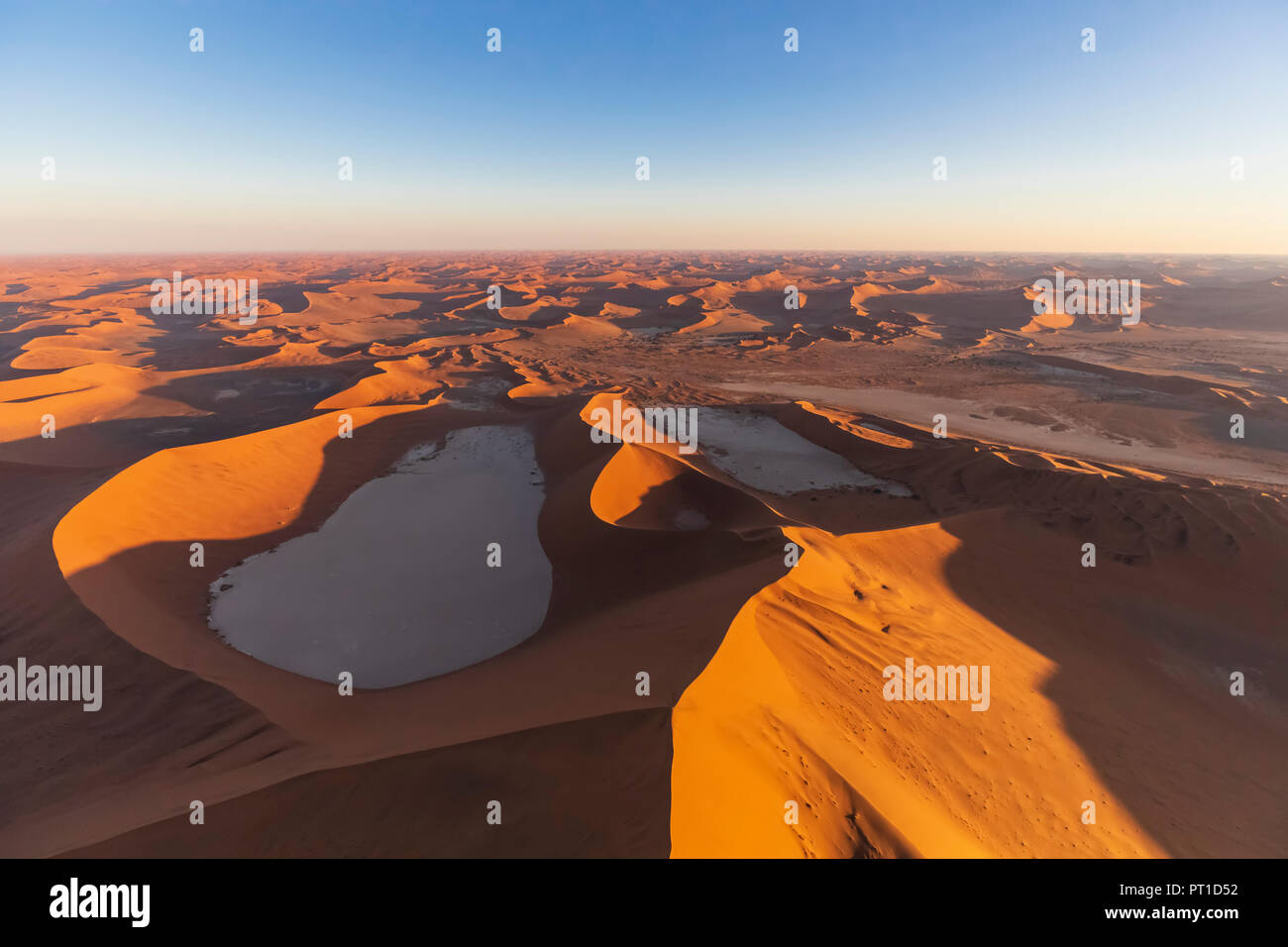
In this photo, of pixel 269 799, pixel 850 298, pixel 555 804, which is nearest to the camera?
pixel 555 804

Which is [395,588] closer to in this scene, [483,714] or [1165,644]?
[483,714]

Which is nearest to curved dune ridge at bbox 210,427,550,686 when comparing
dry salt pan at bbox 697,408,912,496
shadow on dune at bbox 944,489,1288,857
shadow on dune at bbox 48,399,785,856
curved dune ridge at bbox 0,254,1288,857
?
curved dune ridge at bbox 0,254,1288,857

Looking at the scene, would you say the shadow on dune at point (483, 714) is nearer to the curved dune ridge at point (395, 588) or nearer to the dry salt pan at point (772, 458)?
the curved dune ridge at point (395, 588)

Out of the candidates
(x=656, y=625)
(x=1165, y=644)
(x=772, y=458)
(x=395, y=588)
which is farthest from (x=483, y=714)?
(x=772, y=458)

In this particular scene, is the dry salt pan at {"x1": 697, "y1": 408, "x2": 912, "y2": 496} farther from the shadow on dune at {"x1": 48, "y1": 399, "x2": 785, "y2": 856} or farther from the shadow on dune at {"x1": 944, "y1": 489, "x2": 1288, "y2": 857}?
the shadow on dune at {"x1": 48, "y1": 399, "x2": 785, "y2": 856}

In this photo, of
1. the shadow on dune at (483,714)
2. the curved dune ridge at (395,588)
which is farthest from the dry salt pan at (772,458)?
the curved dune ridge at (395,588)
